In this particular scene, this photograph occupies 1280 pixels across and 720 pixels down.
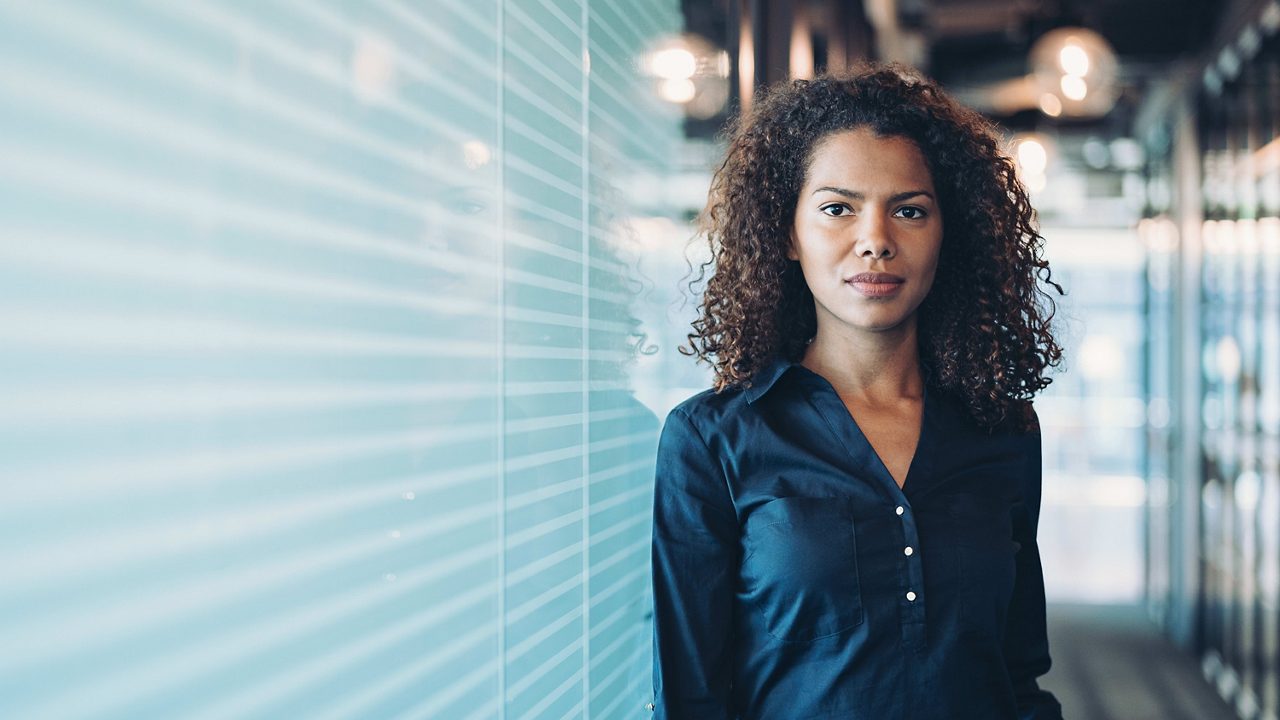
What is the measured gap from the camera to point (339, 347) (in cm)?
72

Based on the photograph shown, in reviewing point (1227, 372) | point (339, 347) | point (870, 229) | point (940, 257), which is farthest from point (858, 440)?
point (1227, 372)

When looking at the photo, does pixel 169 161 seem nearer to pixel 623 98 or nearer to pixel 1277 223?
pixel 623 98

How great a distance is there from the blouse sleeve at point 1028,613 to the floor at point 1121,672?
3.35m

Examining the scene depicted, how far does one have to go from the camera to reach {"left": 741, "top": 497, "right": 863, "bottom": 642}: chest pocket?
124cm

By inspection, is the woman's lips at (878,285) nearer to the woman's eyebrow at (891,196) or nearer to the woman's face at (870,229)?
the woman's face at (870,229)

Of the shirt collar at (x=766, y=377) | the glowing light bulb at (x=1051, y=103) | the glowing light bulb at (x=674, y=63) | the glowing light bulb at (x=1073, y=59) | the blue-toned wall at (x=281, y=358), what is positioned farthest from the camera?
the glowing light bulb at (x=1051, y=103)

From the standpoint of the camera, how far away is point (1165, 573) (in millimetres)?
6312

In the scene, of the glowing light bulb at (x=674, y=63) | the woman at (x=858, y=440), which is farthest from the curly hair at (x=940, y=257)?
the glowing light bulb at (x=674, y=63)

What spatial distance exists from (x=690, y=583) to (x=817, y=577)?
0.16 meters

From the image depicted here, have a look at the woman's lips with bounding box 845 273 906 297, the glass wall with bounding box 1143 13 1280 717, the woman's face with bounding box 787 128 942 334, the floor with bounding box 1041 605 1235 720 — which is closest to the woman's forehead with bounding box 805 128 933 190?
the woman's face with bounding box 787 128 942 334

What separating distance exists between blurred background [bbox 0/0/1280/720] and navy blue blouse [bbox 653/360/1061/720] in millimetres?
145

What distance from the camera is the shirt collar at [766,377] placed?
1348 millimetres

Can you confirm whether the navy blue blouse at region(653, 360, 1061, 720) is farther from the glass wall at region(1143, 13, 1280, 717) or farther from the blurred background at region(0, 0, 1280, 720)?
the glass wall at region(1143, 13, 1280, 717)

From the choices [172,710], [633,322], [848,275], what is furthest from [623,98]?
[172,710]
